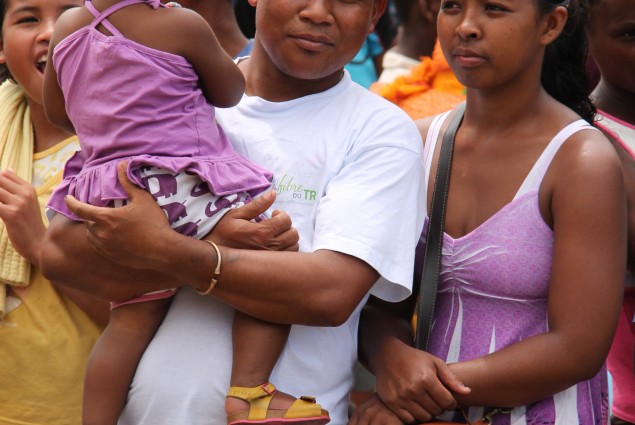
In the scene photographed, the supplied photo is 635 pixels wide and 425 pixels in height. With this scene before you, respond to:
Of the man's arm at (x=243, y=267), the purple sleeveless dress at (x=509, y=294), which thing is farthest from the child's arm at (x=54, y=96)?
the purple sleeveless dress at (x=509, y=294)

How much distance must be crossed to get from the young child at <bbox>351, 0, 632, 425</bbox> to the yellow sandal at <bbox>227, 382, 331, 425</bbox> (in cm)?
24

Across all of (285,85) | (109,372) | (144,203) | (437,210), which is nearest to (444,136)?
(437,210)

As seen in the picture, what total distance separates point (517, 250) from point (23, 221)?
1.56 metres

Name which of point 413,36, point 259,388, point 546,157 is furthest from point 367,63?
point 259,388

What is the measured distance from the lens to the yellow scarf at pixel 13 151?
3281 mm

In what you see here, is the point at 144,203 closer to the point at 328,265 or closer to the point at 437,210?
the point at 328,265

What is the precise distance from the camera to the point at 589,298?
258 cm

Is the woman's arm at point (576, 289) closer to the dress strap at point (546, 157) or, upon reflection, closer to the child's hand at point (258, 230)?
the dress strap at point (546, 157)

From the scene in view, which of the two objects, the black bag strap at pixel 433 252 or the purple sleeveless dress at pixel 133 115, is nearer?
the purple sleeveless dress at pixel 133 115

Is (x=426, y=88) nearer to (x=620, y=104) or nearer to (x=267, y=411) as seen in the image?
(x=620, y=104)

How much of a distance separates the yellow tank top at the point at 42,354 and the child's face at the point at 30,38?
695 mm

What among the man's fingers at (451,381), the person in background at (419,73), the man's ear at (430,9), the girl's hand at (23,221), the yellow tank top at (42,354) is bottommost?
the yellow tank top at (42,354)

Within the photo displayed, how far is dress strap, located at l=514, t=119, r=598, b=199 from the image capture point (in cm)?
268

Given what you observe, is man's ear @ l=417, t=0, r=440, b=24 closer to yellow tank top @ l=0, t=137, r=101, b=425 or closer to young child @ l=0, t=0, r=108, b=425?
young child @ l=0, t=0, r=108, b=425
